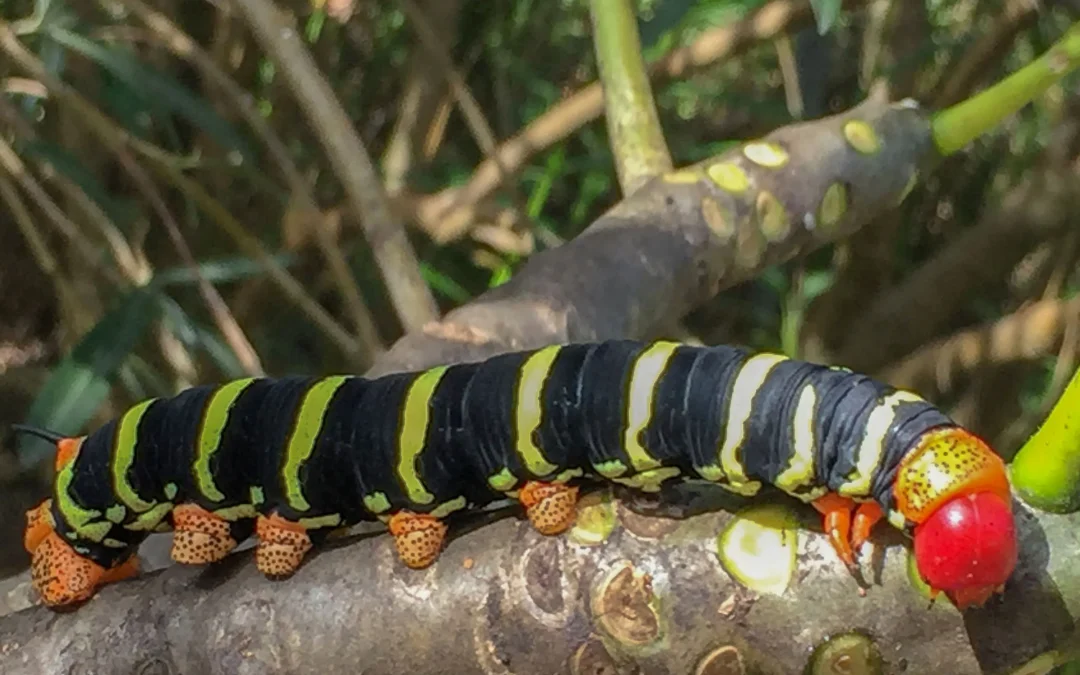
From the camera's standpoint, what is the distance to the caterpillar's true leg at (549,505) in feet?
2.74

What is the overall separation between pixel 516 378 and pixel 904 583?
344 mm

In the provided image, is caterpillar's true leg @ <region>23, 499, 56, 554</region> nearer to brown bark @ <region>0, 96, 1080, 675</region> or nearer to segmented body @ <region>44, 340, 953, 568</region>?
segmented body @ <region>44, 340, 953, 568</region>

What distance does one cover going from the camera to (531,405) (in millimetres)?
935

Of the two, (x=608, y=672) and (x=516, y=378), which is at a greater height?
(x=516, y=378)

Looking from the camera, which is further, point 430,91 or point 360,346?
point 430,91

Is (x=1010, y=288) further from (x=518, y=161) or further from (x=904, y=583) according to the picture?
(x=904, y=583)

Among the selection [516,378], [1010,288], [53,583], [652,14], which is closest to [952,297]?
[1010,288]

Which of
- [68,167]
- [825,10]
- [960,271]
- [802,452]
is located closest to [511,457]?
[802,452]

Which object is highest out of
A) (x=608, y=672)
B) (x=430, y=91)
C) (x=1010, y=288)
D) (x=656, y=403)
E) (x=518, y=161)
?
(x=430, y=91)

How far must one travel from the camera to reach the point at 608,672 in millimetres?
792

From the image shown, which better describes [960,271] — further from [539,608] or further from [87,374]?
[539,608]

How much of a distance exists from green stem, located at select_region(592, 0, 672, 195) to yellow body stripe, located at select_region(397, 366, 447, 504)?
16.1 inches

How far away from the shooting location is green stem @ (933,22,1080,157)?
120 centimetres

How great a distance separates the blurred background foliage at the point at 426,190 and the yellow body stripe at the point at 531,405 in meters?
0.52
